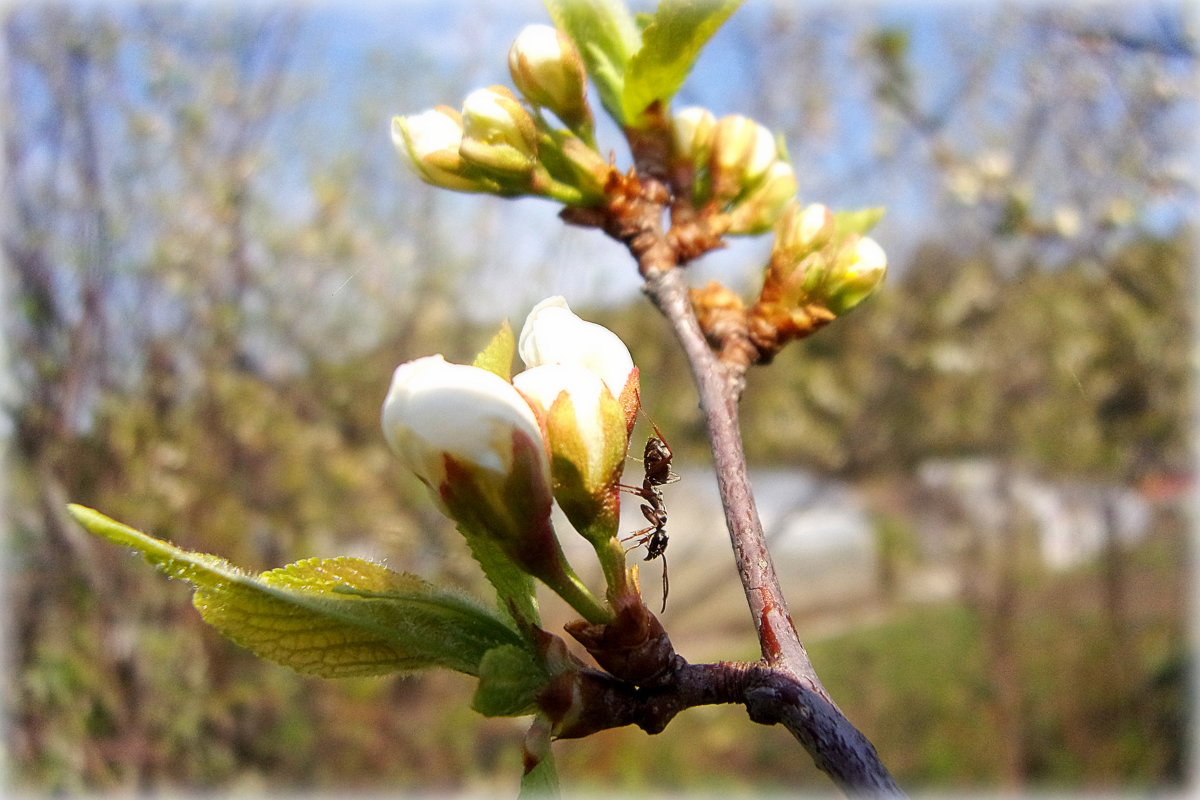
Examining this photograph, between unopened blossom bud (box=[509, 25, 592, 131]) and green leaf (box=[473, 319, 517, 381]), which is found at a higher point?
unopened blossom bud (box=[509, 25, 592, 131])

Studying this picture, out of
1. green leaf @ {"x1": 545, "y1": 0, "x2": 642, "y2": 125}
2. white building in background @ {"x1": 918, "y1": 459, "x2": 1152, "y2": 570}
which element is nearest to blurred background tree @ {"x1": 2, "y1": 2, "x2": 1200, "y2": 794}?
white building in background @ {"x1": 918, "y1": 459, "x2": 1152, "y2": 570}

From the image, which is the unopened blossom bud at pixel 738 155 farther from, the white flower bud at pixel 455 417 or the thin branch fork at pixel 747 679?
the white flower bud at pixel 455 417

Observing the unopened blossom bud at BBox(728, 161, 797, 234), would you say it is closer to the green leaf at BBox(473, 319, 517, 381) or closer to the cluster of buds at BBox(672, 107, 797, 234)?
the cluster of buds at BBox(672, 107, 797, 234)

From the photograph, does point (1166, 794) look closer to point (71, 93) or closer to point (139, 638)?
point (139, 638)

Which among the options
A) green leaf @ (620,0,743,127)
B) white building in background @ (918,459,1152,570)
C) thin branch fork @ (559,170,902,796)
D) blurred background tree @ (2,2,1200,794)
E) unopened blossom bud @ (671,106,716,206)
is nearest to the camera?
thin branch fork @ (559,170,902,796)

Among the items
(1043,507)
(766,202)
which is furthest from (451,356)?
(1043,507)

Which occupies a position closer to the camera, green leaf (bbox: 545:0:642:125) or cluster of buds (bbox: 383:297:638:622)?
cluster of buds (bbox: 383:297:638:622)

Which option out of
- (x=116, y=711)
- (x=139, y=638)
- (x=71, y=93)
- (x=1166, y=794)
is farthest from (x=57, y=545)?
(x=1166, y=794)

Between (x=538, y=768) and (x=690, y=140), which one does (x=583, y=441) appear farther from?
(x=690, y=140)
